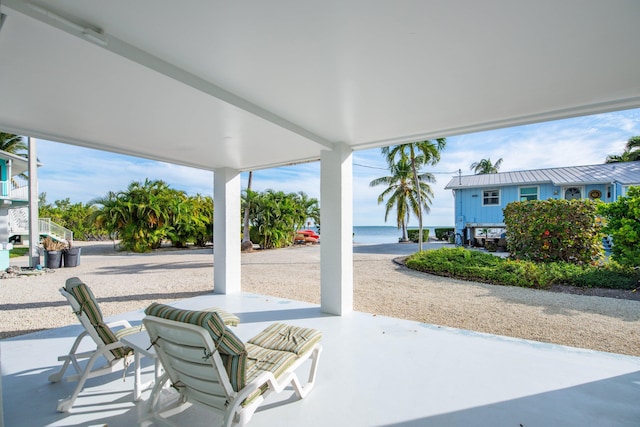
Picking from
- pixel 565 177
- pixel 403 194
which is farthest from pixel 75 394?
pixel 403 194

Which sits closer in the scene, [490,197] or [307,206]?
[490,197]

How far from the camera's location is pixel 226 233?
676cm

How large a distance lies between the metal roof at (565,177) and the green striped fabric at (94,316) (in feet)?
57.8

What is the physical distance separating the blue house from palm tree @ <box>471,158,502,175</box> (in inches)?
1009

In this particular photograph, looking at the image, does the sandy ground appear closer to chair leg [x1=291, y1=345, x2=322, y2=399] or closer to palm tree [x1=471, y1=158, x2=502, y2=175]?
chair leg [x1=291, y1=345, x2=322, y2=399]

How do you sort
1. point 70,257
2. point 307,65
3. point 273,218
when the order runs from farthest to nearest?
point 273,218, point 70,257, point 307,65

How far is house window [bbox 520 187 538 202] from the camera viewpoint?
51.5 ft

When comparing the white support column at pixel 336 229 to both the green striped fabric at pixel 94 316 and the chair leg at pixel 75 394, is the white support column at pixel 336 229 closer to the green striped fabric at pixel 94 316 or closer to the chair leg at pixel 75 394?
the green striped fabric at pixel 94 316

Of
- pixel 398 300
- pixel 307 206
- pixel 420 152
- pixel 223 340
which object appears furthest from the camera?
pixel 307 206

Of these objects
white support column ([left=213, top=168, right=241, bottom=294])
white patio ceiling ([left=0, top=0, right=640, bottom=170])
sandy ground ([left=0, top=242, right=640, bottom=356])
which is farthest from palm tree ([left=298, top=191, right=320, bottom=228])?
white patio ceiling ([left=0, top=0, right=640, bottom=170])

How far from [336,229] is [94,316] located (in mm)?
3419

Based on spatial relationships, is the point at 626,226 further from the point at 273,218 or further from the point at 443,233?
the point at 443,233

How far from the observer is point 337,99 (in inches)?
131

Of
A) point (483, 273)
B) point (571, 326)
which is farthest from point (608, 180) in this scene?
point (571, 326)
